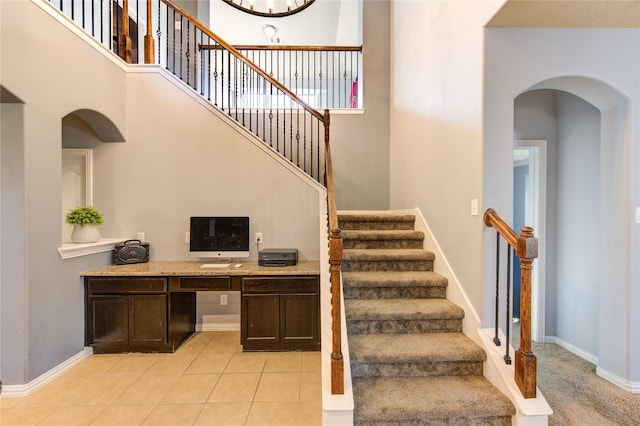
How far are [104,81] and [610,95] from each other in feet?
15.3

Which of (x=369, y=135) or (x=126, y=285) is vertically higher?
(x=369, y=135)

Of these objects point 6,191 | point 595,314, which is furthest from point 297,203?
point 595,314

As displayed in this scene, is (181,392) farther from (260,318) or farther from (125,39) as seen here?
(125,39)

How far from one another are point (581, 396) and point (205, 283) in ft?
10.7

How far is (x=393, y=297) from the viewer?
2672 millimetres

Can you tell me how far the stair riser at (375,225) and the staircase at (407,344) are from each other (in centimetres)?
13

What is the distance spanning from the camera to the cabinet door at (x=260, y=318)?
3.01 m

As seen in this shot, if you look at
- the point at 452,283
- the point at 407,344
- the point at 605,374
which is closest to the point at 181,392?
the point at 407,344

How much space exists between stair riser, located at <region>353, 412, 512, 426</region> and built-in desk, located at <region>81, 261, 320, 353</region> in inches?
49.7

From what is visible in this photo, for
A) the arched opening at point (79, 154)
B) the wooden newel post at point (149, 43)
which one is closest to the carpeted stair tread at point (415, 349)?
the arched opening at point (79, 154)

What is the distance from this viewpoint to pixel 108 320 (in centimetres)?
296

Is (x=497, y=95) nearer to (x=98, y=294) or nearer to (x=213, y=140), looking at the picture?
(x=213, y=140)

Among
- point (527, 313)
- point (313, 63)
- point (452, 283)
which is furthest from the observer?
point (313, 63)

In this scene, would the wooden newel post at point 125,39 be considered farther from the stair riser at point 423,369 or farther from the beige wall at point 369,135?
Answer: the stair riser at point 423,369
